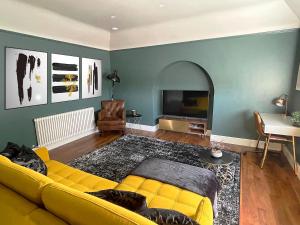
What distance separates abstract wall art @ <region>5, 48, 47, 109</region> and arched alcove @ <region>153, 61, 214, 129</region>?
2826 millimetres

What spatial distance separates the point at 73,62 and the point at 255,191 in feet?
14.2

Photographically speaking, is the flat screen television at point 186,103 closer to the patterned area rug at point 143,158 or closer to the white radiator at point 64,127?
the patterned area rug at point 143,158

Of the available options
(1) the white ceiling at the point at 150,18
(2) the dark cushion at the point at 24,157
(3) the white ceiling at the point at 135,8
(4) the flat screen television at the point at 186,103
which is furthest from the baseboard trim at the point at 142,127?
(2) the dark cushion at the point at 24,157

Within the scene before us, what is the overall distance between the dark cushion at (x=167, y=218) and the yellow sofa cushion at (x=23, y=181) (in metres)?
0.67

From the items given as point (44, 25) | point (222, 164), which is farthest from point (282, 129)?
point (44, 25)

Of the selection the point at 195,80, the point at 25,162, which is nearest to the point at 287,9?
the point at 195,80

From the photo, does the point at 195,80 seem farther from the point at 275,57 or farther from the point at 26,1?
the point at 26,1

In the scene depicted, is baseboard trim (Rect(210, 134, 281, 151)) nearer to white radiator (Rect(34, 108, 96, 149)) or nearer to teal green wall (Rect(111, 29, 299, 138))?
teal green wall (Rect(111, 29, 299, 138))

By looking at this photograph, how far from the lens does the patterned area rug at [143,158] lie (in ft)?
7.33

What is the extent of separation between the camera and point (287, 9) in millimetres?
3342

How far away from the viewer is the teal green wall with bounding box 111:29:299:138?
12.5ft

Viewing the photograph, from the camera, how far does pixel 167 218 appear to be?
97 centimetres

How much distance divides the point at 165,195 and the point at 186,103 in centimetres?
374

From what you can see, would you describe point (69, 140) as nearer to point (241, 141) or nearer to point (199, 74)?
point (199, 74)
